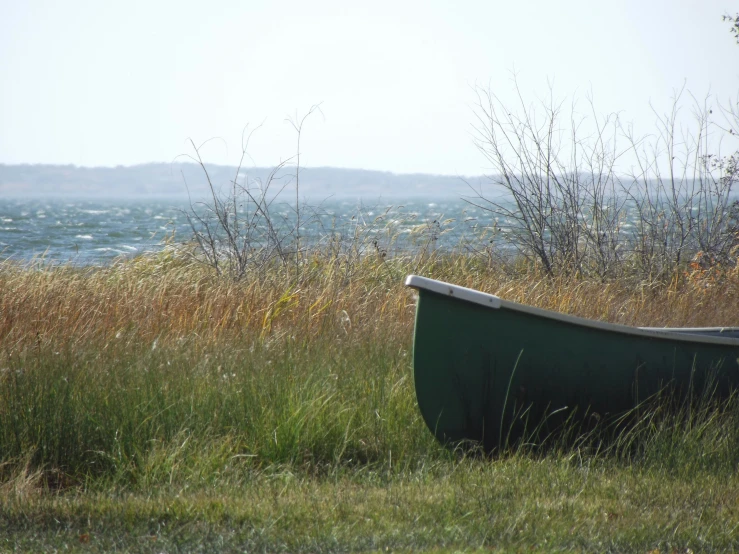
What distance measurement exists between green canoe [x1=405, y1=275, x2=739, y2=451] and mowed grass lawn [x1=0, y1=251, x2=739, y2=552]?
0.18m

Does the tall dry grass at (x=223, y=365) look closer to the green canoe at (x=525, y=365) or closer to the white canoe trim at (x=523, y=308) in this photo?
the green canoe at (x=525, y=365)

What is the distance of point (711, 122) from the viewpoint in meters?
9.12

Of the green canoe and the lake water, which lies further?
the lake water

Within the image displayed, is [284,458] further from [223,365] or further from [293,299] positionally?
[293,299]

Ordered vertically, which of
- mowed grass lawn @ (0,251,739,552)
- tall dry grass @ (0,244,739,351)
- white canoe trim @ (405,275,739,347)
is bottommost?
mowed grass lawn @ (0,251,739,552)

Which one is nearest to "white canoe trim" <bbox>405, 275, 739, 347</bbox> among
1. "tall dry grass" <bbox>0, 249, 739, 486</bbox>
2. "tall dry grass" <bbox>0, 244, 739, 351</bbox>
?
"tall dry grass" <bbox>0, 249, 739, 486</bbox>

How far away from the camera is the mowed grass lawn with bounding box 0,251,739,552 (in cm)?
314

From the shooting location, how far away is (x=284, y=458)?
13.6ft

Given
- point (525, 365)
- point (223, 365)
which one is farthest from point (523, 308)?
point (223, 365)

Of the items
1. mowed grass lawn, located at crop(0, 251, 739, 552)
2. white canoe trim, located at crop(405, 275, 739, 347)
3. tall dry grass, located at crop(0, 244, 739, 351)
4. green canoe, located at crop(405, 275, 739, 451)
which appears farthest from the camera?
tall dry grass, located at crop(0, 244, 739, 351)

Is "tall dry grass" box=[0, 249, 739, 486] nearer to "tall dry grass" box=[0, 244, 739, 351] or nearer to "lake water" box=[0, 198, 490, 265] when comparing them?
"tall dry grass" box=[0, 244, 739, 351]

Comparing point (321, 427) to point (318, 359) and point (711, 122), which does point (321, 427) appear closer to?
point (318, 359)

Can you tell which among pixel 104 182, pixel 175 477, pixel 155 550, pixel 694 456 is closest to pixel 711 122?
pixel 694 456

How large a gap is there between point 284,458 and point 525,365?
4.58 feet
